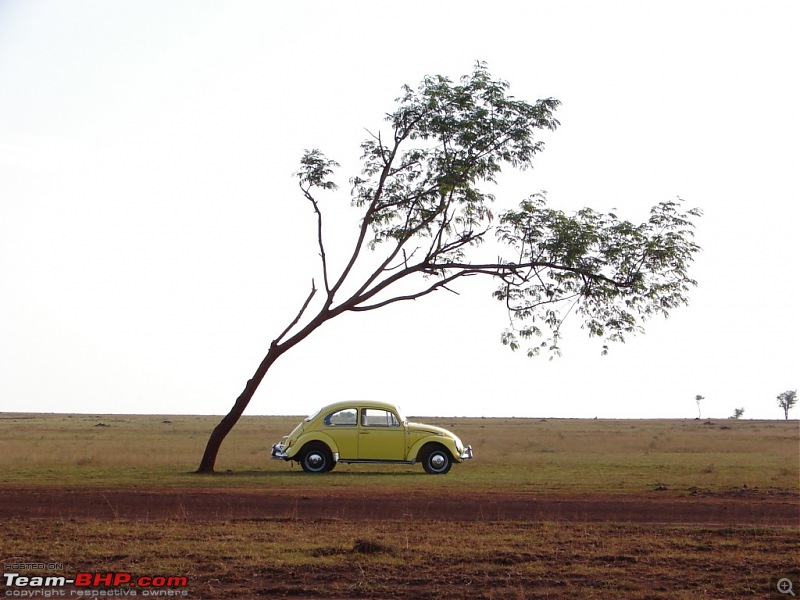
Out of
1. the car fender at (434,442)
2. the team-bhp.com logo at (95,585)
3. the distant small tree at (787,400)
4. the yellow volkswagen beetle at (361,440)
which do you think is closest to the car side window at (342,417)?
the yellow volkswagen beetle at (361,440)

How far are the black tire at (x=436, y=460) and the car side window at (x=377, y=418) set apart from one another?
113cm

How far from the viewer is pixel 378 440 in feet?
78.8

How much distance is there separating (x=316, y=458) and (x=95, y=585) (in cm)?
1418

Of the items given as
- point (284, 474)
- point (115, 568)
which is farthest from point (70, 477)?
point (115, 568)

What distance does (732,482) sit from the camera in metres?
Result: 22.8

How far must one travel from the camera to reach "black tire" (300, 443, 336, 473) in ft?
79.0

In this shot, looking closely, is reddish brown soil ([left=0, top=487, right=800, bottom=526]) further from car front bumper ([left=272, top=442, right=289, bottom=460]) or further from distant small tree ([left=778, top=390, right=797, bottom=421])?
distant small tree ([left=778, top=390, right=797, bottom=421])

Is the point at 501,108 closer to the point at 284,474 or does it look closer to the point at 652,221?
the point at 652,221

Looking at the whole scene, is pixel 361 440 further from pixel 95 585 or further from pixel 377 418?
pixel 95 585

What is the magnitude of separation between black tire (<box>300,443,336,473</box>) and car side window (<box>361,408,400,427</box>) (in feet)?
4.09

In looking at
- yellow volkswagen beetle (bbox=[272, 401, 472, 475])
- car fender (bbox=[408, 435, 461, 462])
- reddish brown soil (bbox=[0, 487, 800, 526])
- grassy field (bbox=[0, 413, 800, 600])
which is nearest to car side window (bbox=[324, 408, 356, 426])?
yellow volkswagen beetle (bbox=[272, 401, 472, 475])

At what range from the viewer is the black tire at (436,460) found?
24.2 m

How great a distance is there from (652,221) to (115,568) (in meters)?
18.7

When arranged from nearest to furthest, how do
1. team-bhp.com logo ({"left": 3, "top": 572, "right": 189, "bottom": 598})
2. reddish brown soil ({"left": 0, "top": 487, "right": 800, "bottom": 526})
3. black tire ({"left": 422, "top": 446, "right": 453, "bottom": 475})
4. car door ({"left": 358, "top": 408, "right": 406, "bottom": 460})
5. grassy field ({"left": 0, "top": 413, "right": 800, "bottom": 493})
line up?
team-bhp.com logo ({"left": 3, "top": 572, "right": 189, "bottom": 598}), reddish brown soil ({"left": 0, "top": 487, "right": 800, "bottom": 526}), grassy field ({"left": 0, "top": 413, "right": 800, "bottom": 493}), car door ({"left": 358, "top": 408, "right": 406, "bottom": 460}), black tire ({"left": 422, "top": 446, "right": 453, "bottom": 475})
